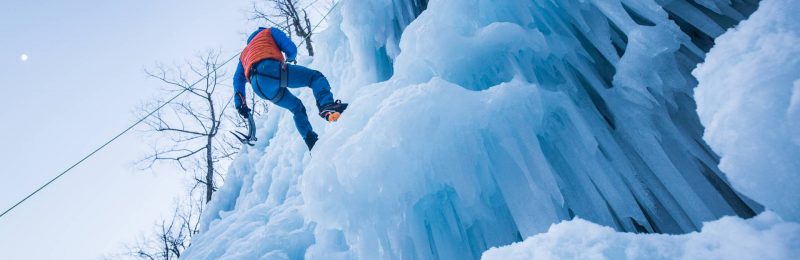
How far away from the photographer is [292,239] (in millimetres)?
3393

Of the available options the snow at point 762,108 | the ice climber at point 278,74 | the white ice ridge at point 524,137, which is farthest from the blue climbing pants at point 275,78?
the snow at point 762,108

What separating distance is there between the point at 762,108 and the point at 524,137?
0.94 meters

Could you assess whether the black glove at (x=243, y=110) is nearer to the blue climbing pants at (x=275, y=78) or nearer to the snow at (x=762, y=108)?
the blue climbing pants at (x=275, y=78)

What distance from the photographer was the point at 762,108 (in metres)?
0.97

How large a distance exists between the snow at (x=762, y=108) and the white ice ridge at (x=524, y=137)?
73 cm

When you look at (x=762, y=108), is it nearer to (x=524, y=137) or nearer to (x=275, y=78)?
(x=524, y=137)

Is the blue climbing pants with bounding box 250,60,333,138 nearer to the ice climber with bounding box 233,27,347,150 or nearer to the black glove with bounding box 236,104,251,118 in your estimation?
the ice climber with bounding box 233,27,347,150

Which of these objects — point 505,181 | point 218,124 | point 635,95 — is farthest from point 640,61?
point 218,124

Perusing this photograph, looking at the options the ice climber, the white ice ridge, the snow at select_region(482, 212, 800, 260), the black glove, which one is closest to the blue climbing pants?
the ice climber

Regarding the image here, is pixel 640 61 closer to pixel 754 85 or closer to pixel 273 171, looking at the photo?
pixel 754 85

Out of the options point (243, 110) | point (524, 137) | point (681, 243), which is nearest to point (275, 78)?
point (243, 110)

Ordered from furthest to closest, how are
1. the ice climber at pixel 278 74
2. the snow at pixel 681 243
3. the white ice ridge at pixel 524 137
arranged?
the ice climber at pixel 278 74 < the white ice ridge at pixel 524 137 < the snow at pixel 681 243

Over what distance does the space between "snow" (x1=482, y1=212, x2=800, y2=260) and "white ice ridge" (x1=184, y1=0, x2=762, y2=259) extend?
2.34 ft

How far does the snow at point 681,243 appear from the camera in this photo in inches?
34.1
